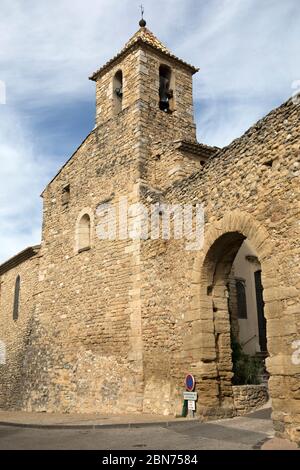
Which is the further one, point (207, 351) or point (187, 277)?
point (187, 277)

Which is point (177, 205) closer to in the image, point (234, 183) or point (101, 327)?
point (234, 183)

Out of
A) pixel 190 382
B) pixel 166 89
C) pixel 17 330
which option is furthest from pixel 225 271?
pixel 17 330

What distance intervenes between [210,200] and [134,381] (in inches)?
172

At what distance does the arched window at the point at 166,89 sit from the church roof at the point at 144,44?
0.44 metres

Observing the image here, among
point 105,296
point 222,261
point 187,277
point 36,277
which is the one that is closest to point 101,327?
point 105,296

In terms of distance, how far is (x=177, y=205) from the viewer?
10055 mm

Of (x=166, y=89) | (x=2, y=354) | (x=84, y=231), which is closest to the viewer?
(x=84, y=231)

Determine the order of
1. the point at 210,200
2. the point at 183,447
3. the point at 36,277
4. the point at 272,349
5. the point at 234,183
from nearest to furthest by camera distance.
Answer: the point at 183,447 < the point at 272,349 < the point at 234,183 < the point at 210,200 < the point at 36,277

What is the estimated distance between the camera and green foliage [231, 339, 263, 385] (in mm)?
9875

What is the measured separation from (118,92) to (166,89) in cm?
146

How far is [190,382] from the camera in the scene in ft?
27.7

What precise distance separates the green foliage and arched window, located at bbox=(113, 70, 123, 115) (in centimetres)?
758

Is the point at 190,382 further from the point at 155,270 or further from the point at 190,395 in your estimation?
the point at 155,270

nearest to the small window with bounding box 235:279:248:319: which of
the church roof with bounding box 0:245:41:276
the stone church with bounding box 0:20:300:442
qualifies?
the stone church with bounding box 0:20:300:442
